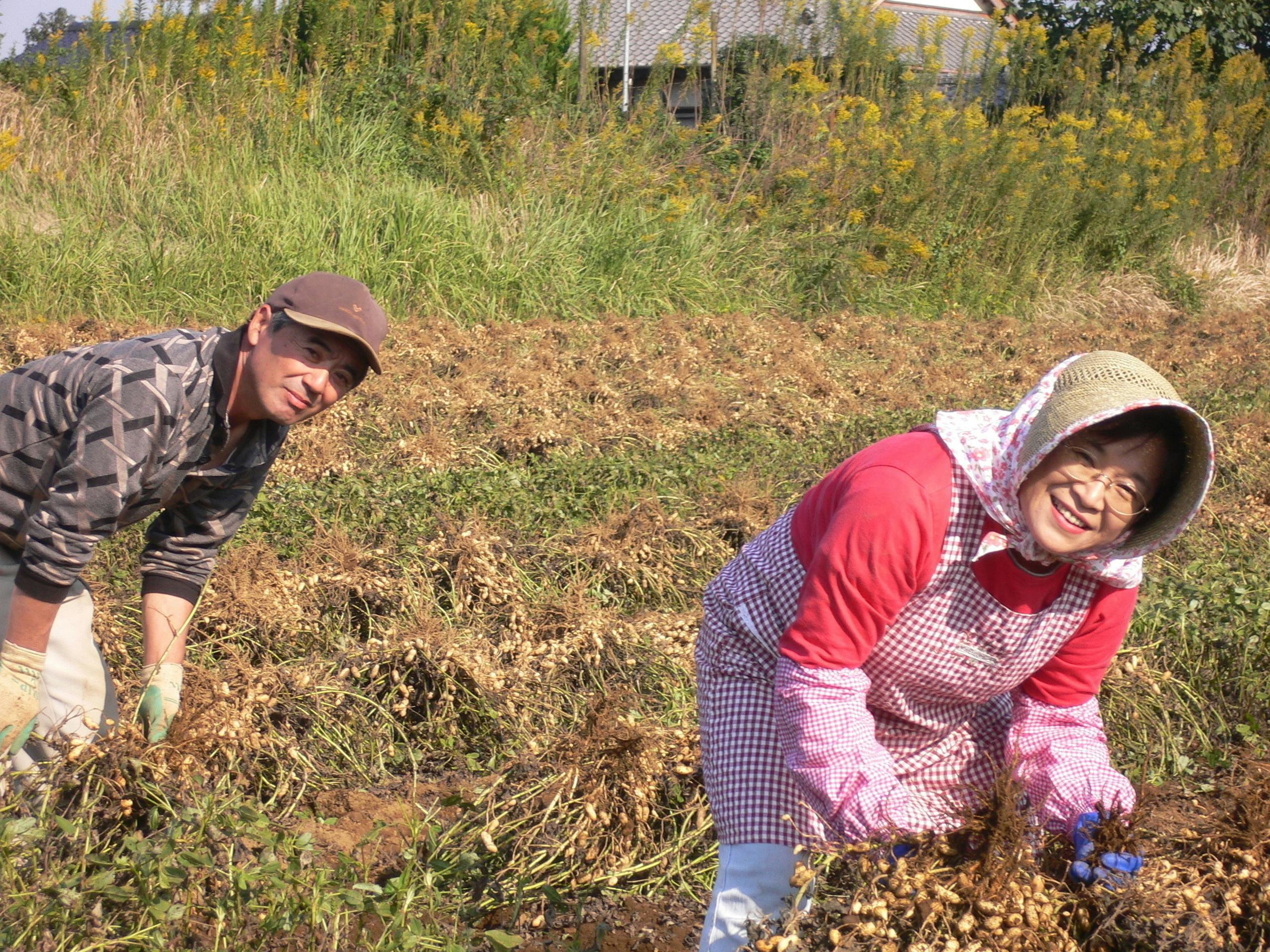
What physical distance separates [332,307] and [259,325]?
160 mm

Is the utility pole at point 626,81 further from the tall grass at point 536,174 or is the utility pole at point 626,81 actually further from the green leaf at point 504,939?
the green leaf at point 504,939

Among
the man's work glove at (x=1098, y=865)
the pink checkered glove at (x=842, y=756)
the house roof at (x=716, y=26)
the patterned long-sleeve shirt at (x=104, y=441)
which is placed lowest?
the man's work glove at (x=1098, y=865)

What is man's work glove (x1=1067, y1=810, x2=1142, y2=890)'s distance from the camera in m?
1.85

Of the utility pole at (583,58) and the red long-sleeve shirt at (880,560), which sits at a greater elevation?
the utility pole at (583,58)

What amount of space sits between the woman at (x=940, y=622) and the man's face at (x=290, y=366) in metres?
0.92

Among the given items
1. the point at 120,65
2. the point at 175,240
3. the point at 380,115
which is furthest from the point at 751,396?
the point at 120,65

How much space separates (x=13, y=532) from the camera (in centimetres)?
263

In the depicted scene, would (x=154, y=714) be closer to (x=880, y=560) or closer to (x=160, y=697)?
(x=160, y=697)

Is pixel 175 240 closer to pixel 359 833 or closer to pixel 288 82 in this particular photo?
pixel 288 82

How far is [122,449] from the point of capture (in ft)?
7.81

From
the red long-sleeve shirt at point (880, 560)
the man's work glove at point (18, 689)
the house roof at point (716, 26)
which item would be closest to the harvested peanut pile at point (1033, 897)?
the red long-sleeve shirt at point (880, 560)

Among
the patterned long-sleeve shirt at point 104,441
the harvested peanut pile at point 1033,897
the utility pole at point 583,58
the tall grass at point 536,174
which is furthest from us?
the utility pole at point 583,58

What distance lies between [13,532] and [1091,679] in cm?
211

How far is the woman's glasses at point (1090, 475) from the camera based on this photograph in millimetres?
1856
